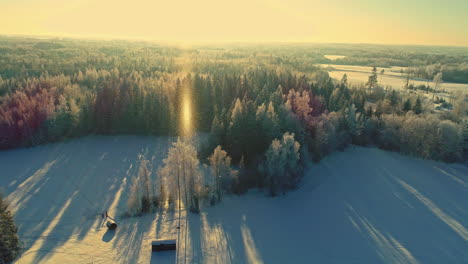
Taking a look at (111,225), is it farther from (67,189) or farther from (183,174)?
(67,189)

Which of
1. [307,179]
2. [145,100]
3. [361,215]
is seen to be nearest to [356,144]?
[307,179]

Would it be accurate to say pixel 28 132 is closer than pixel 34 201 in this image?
No

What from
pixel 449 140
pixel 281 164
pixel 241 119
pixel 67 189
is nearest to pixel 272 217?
pixel 281 164

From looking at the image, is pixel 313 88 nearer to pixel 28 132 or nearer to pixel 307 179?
pixel 307 179

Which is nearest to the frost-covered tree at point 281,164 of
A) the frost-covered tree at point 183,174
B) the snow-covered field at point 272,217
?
the snow-covered field at point 272,217

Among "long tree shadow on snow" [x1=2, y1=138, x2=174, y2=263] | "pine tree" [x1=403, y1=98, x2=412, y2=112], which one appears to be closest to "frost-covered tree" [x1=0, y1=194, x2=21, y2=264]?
"long tree shadow on snow" [x1=2, y1=138, x2=174, y2=263]
